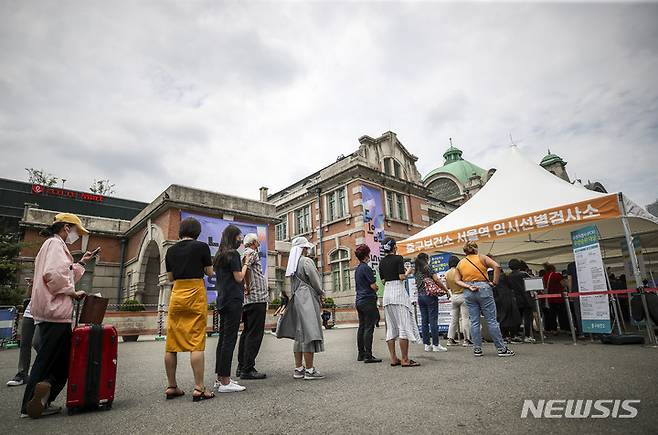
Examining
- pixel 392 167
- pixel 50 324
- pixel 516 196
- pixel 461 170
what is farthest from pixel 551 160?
pixel 50 324

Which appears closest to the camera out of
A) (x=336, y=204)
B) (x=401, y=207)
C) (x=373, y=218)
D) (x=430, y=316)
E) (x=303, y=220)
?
(x=430, y=316)

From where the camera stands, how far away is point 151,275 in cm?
1788

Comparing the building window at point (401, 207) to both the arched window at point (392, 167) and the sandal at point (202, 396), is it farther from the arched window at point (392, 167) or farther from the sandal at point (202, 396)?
the sandal at point (202, 396)

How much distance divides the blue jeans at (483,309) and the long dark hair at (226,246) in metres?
3.97

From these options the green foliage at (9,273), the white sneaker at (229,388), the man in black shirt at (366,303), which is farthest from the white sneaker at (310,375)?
the green foliage at (9,273)

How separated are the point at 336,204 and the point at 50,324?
19569 mm

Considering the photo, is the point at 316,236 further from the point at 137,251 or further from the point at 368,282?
the point at 368,282

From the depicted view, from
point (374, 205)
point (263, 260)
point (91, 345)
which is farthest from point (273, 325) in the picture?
point (91, 345)

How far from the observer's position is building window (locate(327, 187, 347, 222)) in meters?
22.1

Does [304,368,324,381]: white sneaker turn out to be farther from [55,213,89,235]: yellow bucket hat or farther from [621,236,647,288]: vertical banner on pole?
[621,236,647,288]: vertical banner on pole

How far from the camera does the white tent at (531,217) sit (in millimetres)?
6801

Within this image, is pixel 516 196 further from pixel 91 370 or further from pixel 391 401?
pixel 91 370

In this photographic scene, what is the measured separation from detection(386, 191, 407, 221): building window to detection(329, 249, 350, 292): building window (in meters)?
3.90

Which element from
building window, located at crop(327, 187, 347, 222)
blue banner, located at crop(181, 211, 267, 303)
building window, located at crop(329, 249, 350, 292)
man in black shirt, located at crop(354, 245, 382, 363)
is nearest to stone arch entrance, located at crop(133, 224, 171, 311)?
blue banner, located at crop(181, 211, 267, 303)
